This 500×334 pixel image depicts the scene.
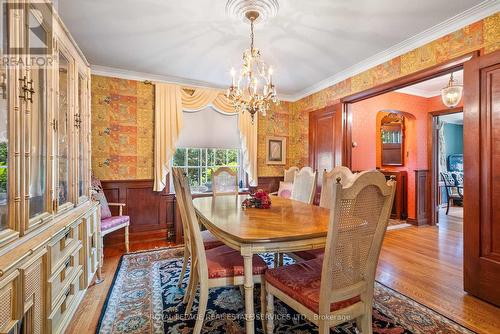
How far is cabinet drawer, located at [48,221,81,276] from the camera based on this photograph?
4.62ft

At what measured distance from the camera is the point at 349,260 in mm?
1282

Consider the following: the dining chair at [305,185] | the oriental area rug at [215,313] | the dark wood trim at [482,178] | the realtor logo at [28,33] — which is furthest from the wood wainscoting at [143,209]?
the dark wood trim at [482,178]

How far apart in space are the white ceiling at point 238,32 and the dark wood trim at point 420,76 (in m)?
0.34

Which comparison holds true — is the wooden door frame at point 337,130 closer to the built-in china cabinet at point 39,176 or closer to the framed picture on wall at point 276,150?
the framed picture on wall at point 276,150

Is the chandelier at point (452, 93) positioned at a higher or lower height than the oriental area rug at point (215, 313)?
higher

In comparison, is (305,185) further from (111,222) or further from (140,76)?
(140,76)

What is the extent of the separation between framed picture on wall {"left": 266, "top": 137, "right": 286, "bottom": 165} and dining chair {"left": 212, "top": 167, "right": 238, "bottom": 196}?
1450 mm

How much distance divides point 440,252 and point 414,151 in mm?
2325

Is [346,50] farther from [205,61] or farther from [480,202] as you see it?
[480,202]

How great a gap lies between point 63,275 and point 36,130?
3.07 feet

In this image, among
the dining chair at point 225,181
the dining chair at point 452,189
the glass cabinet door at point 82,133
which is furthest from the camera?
the dining chair at point 452,189

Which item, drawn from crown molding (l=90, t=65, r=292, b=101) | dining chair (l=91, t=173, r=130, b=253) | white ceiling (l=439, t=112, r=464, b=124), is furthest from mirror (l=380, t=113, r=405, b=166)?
dining chair (l=91, t=173, r=130, b=253)

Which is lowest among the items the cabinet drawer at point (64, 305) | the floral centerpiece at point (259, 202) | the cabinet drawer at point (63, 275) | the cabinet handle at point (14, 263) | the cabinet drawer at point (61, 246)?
the cabinet drawer at point (64, 305)

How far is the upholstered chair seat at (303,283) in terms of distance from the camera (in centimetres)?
131
